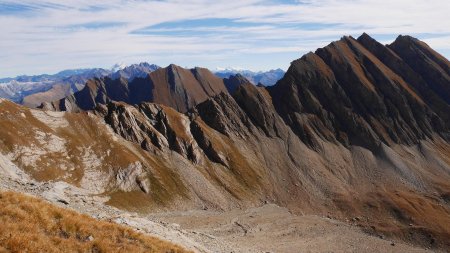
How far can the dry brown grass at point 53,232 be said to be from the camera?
20141mm

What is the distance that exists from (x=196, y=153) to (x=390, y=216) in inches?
2583

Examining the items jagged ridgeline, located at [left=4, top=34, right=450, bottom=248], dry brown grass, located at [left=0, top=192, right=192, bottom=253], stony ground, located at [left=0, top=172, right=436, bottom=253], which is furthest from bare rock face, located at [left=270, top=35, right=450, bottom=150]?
dry brown grass, located at [left=0, top=192, right=192, bottom=253]

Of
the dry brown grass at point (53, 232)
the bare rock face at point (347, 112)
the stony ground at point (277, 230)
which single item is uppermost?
the dry brown grass at point (53, 232)

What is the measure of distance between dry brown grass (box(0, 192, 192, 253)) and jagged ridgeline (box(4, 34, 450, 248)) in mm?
76130

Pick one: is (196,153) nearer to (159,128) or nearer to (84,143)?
(159,128)

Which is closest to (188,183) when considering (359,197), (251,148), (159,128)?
(159,128)

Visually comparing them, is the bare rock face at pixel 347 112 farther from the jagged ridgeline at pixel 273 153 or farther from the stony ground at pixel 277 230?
the stony ground at pixel 277 230

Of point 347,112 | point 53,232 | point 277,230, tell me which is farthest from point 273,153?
point 53,232

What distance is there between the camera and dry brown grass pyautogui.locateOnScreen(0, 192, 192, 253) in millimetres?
20141

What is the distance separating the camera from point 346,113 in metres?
186

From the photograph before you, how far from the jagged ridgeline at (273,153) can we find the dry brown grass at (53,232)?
76130 millimetres

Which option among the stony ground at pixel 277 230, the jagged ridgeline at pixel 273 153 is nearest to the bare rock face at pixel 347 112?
the jagged ridgeline at pixel 273 153

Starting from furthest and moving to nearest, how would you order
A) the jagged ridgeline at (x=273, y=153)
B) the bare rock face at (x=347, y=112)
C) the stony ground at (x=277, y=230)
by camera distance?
the bare rock face at (x=347, y=112)
the jagged ridgeline at (x=273, y=153)
the stony ground at (x=277, y=230)

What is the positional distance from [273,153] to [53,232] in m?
133
